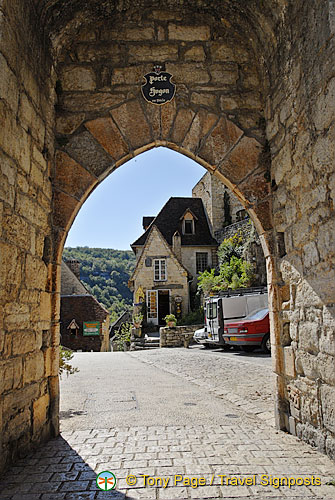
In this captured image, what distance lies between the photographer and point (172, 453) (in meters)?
2.98

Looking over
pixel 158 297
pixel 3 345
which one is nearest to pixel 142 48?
pixel 3 345

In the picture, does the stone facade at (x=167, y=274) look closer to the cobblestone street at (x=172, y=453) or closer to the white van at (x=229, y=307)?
the white van at (x=229, y=307)

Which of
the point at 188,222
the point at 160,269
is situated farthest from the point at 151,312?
the point at 188,222

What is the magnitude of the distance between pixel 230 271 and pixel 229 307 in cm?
760

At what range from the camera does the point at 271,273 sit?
376cm

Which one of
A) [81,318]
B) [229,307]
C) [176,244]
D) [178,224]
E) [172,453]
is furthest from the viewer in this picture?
[178,224]

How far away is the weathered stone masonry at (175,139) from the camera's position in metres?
2.78

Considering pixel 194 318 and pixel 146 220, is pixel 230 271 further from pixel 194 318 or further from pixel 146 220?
pixel 146 220

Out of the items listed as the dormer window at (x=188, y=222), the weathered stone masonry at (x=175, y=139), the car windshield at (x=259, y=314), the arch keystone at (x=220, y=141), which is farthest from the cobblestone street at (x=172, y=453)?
the dormer window at (x=188, y=222)

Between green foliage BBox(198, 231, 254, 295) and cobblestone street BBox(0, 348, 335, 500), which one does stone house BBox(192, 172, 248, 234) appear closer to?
green foliage BBox(198, 231, 254, 295)

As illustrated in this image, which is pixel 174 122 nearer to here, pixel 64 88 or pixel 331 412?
pixel 64 88

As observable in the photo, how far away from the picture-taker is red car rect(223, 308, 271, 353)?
1029cm

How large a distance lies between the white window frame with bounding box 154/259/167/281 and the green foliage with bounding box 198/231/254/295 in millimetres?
1981

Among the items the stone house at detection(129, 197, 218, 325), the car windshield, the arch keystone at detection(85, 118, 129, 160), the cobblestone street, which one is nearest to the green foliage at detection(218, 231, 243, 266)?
the stone house at detection(129, 197, 218, 325)
